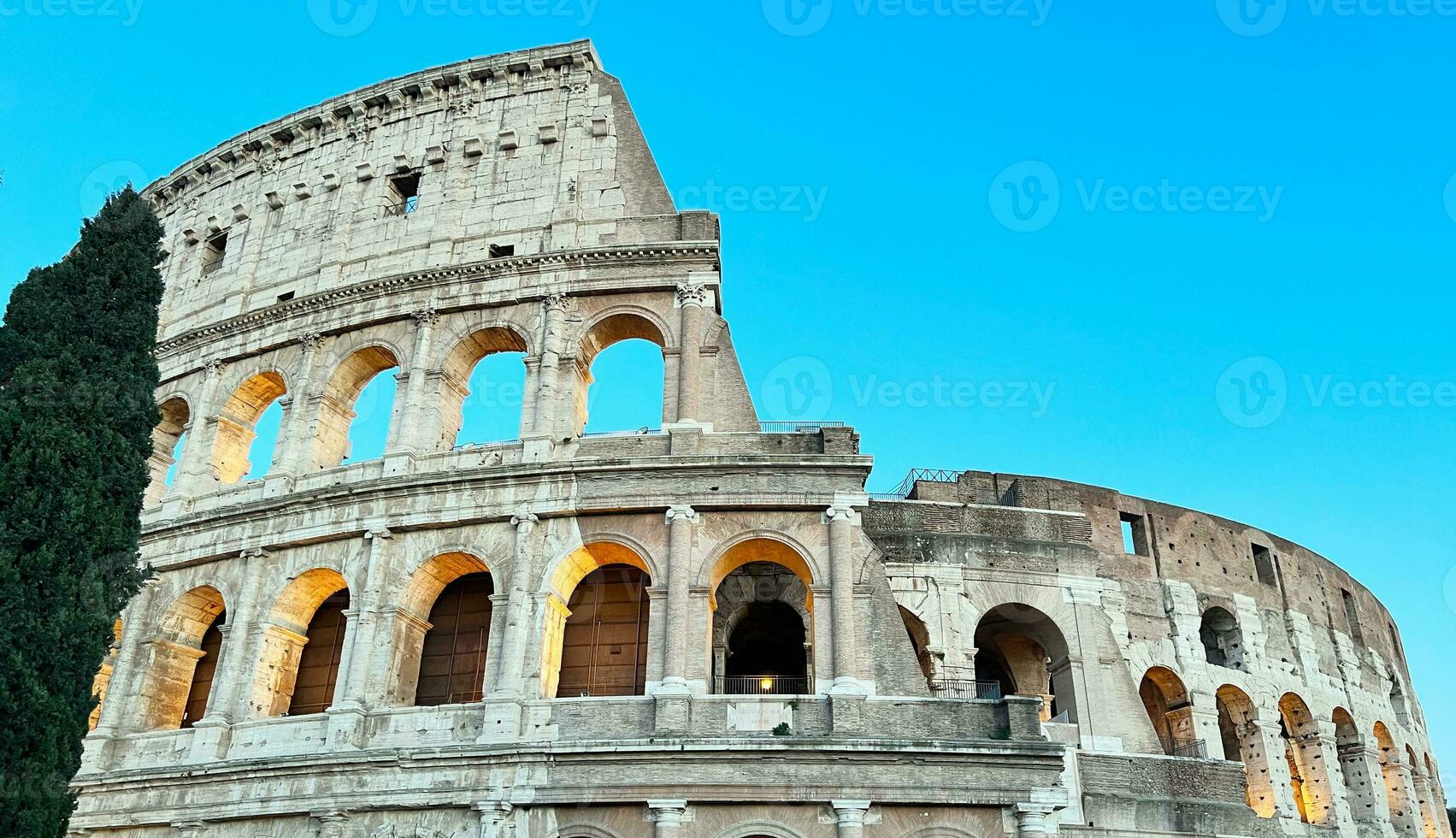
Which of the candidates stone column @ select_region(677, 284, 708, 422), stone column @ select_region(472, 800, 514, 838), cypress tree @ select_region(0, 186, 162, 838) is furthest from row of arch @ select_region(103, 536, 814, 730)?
cypress tree @ select_region(0, 186, 162, 838)

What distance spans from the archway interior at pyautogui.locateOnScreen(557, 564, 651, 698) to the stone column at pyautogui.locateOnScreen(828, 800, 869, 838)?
4000mm

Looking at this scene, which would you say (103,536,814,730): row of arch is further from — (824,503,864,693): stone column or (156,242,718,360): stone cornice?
(156,242,718,360): stone cornice

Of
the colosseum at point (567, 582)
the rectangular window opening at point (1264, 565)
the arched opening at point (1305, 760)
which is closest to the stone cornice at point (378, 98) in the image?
the colosseum at point (567, 582)

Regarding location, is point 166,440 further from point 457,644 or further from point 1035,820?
point 1035,820

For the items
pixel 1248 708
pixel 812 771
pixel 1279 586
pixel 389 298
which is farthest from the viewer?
pixel 1279 586

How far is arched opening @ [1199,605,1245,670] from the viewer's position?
24.5 meters

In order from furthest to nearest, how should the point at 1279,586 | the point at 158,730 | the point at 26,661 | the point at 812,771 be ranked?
1. the point at 1279,586
2. the point at 158,730
3. the point at 812,771
4. the point at 26,661

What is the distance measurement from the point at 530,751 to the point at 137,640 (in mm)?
8054

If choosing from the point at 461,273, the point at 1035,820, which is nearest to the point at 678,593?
the point at 1035,820

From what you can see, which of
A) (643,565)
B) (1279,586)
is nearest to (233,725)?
(643,565)

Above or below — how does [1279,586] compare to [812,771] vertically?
above

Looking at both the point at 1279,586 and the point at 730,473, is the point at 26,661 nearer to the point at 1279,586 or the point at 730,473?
the point at 730,473

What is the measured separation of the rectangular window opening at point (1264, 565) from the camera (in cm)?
2614

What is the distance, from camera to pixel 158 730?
56.6 ft
